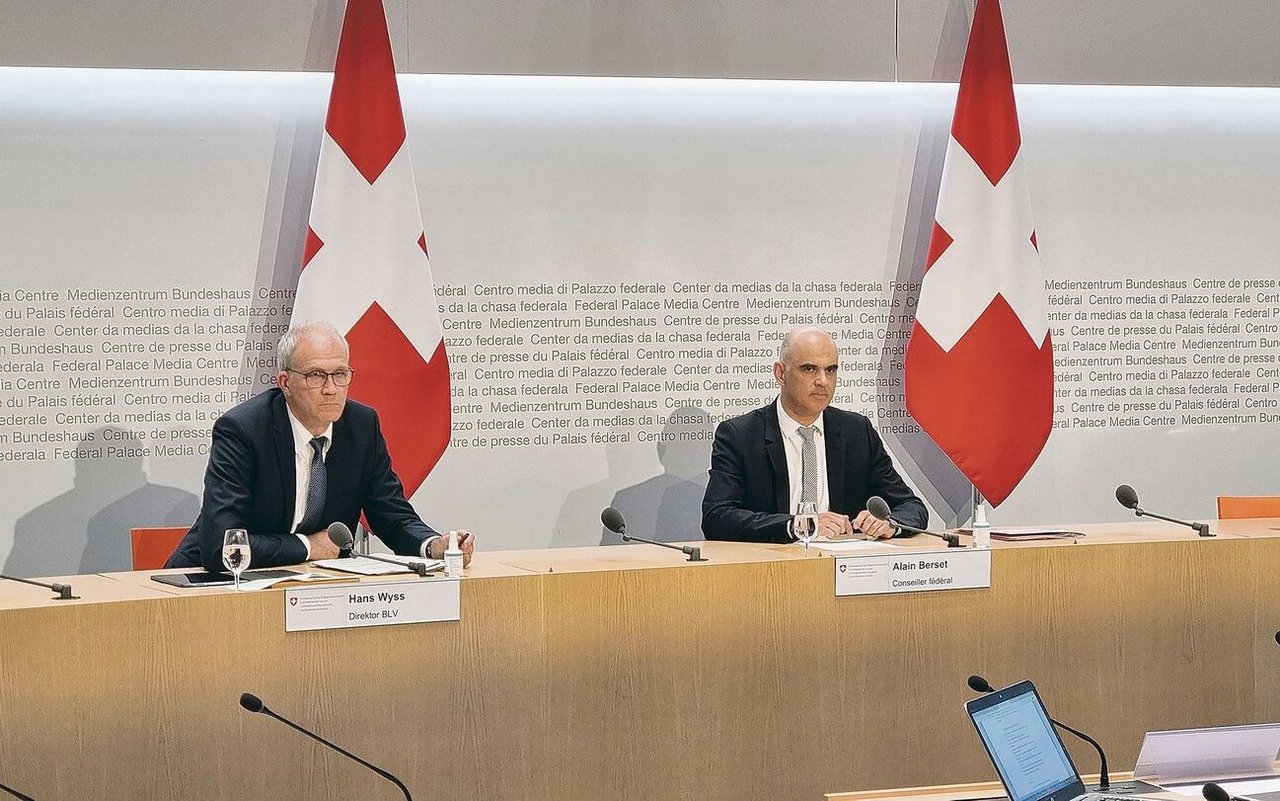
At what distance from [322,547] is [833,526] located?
154 centimetres

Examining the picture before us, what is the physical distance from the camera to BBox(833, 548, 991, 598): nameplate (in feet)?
13.0

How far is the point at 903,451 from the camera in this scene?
20.7 feet

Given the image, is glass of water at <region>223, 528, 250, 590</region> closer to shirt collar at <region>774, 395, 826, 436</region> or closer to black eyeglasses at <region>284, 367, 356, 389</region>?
black eyeglasses at <region>284, 367, 356, 389</region>

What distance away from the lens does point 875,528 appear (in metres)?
4.46

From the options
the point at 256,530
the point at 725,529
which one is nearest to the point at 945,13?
the point at 725,529

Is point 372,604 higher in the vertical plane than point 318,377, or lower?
lower

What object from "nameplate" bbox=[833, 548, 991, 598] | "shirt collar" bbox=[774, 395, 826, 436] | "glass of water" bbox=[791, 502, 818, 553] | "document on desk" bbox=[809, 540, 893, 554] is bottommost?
"nameplate" bbox=[833, 548, 991, 598]

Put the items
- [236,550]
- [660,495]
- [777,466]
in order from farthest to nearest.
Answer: [660,495] < [777,466] < [236,550]

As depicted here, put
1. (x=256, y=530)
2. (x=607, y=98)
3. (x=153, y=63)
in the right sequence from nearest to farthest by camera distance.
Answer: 1. (x=256, y=530)
2. (x=153, y=63)
3. (x=607, y=98)

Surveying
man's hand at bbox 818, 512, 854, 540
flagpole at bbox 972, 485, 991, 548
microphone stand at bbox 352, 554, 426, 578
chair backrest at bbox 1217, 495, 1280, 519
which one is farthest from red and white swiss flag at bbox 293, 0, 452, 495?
chair backrest at bbox 1217, 495, 1280, 519

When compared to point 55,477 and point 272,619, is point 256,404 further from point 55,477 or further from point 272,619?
point 55,477

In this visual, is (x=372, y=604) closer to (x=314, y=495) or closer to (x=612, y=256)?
(x=314, y=495)

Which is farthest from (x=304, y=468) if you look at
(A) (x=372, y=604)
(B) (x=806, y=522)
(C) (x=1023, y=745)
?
(C) (x=1023, y=745)

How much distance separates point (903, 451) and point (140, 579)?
3.61 meters
